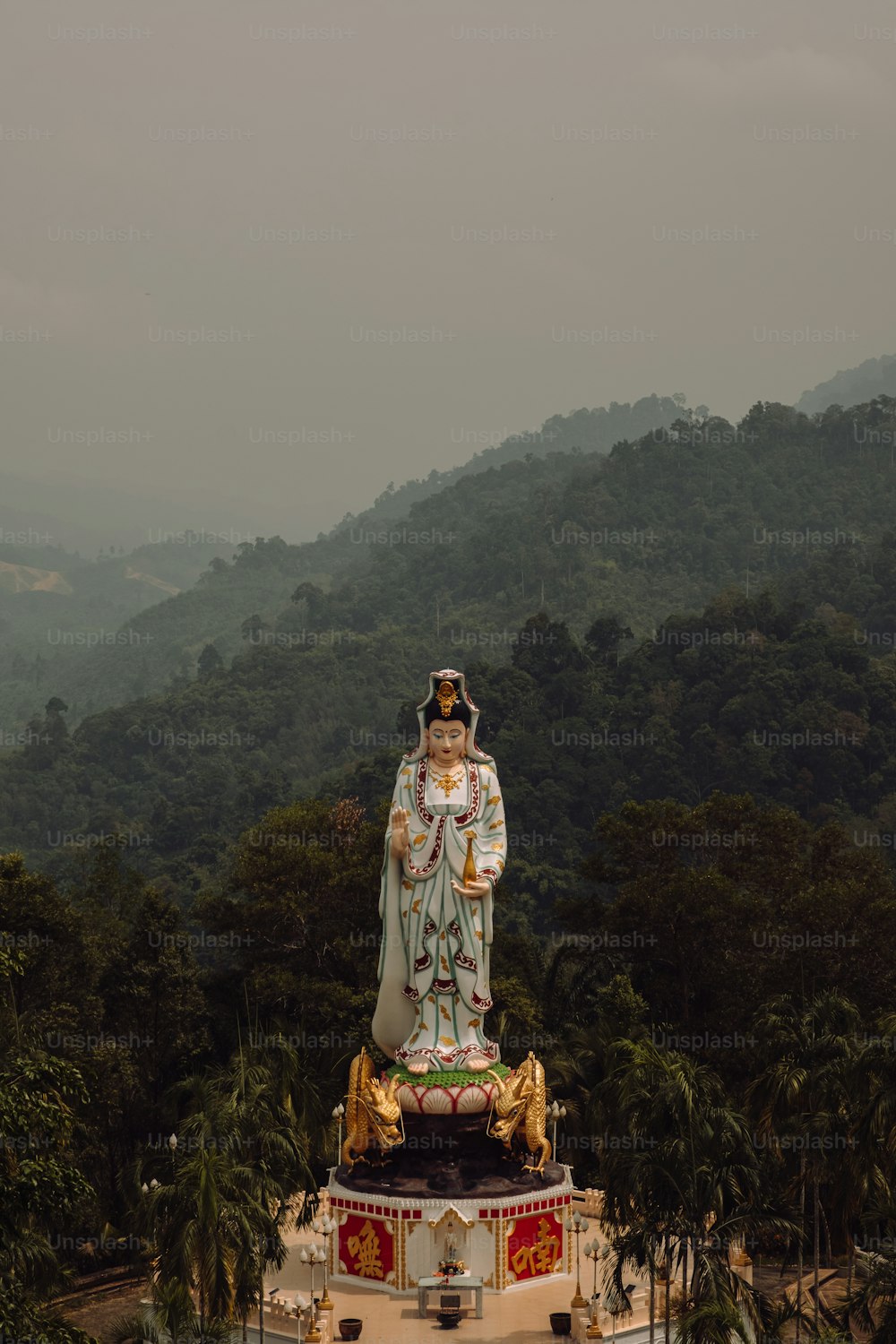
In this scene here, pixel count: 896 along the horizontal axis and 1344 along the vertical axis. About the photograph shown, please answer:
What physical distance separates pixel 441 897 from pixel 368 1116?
2.89 meters

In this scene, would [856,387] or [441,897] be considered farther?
[856,387]

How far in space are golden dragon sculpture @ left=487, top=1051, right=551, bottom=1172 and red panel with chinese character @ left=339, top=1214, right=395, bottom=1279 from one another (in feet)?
6.00

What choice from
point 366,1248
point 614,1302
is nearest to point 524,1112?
point 366,1248

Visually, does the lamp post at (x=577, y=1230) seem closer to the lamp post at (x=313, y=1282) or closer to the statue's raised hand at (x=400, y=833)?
the lamp post at (x=313, y=1282)

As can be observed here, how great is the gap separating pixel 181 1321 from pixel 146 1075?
1409 cm

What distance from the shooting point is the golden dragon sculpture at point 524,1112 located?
2388cm

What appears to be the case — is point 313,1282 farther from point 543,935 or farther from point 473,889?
point 543,935

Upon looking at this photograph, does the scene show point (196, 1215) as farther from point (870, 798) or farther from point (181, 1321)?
point (870, 798)

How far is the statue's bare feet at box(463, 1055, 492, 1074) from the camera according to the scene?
24312 mm

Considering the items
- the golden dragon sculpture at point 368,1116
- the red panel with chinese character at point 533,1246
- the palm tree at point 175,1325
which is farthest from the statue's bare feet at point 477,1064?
the palm tree at point 175,1325

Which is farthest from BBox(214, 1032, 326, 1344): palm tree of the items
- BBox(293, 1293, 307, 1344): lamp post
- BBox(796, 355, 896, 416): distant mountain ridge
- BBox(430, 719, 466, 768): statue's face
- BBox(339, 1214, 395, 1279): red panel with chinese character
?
BBox(796, 355, 896, 416): distant mountain ridge

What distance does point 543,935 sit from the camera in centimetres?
5012

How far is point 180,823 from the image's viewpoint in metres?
63.2

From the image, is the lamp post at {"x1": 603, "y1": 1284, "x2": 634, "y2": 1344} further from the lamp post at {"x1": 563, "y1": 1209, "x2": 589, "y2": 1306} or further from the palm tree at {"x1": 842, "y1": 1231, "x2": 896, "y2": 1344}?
the palm tree at {"x1": 842, "y1": 1231, "x2": 896, "y2": 1344}
